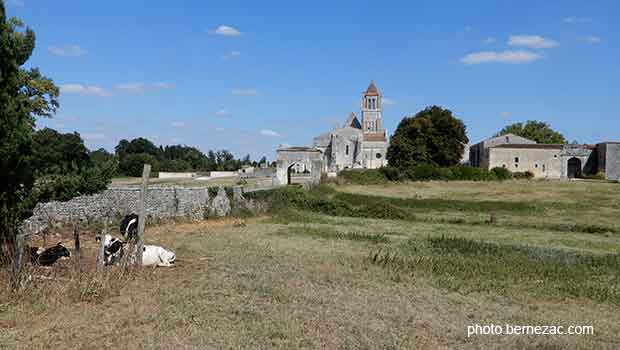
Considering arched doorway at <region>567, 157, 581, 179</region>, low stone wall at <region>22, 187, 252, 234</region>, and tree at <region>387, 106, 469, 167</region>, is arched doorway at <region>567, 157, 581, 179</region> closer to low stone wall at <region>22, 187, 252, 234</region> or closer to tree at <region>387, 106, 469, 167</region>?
tree at <region>387, 106, 469, 167</region>

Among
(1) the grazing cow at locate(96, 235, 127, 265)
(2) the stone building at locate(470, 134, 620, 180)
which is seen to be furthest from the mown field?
(2) the stone building at locate(470, 134, 620, 180)

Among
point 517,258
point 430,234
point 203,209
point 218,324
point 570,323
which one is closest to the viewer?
point 218,324

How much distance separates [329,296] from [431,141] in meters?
55.5

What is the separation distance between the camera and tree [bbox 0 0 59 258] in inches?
330

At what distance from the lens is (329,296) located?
8242 mm

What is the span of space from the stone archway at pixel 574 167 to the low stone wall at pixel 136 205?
6000cm

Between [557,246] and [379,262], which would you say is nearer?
[379,262]

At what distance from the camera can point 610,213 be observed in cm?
2688

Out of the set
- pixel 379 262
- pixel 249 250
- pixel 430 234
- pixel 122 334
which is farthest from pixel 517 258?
pixel 122 334

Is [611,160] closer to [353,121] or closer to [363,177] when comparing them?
[363,177]

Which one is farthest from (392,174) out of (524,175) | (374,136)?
(374,136)

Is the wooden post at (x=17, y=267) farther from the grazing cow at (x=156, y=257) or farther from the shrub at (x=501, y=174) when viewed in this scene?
the shrub at (x=501, y=174)

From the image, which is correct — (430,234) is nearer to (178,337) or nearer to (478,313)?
(478,313)

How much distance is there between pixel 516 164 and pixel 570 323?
6363cm
